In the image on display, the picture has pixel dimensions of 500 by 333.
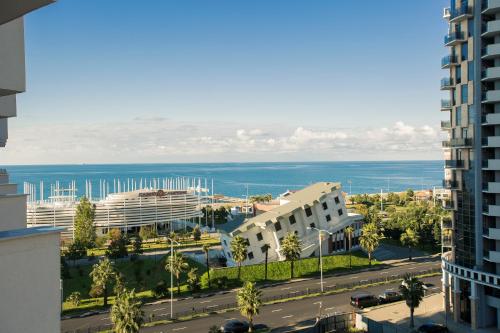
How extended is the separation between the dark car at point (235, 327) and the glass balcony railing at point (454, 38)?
1498 inches

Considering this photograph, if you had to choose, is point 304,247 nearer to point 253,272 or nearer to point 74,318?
point 253,272

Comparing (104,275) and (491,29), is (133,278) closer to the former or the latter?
(104,275)

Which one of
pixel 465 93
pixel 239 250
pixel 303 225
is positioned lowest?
pixel 239 250

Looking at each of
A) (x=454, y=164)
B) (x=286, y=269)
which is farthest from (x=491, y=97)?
(x=286, y=269)

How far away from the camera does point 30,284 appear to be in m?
6.89

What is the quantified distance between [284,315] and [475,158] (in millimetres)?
27608

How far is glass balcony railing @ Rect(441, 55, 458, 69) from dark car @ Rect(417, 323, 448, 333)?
92.8 feet

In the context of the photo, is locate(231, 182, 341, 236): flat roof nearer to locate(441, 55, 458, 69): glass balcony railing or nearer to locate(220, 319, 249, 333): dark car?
locate(220, 319, 249, 333): dark car

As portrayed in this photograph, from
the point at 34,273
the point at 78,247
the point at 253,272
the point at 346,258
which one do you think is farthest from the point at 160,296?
the point at 34,273

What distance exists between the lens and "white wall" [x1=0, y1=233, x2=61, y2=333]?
659cm

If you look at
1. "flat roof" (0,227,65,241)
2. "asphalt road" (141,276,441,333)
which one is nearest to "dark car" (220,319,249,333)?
"asphalt road" (141,276,441,333)

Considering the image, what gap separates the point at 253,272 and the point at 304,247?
542 inches

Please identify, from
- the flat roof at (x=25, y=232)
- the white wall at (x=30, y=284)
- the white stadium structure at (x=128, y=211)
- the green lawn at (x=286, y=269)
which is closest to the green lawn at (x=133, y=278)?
the green lawn at (x=286, y=269)

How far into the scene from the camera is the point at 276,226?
8100 centimetres
